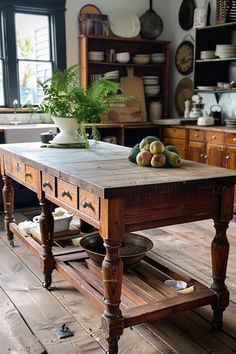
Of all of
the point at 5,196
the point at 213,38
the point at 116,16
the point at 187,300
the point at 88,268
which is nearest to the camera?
the point at 187,300

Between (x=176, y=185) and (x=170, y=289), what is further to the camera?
(x=170, y=289)

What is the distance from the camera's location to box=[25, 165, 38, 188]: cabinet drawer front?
262cm

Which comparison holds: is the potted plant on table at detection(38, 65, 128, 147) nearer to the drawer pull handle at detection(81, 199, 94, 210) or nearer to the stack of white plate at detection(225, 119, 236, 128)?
the drawer pull handle at detection(81, 199, 94, 210)

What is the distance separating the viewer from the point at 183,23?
5.71m

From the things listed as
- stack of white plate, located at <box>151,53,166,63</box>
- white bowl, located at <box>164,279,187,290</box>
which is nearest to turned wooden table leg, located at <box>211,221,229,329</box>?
white bowl, located at <box>164,279,187,290</box>

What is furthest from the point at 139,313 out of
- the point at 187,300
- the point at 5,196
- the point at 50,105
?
the point at 5,196

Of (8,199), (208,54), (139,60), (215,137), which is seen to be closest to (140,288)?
(8,199)

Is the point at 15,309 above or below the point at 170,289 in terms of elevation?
below

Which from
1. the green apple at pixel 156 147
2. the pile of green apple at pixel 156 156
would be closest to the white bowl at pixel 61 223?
the pile of green apple at pixel 156 156

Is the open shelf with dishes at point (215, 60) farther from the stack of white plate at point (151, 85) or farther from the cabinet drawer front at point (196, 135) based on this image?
the stack of white plate at point (151, 85)

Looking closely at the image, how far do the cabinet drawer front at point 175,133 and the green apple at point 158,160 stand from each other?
2.89m

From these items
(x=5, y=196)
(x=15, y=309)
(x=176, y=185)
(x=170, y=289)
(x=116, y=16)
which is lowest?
(x=15, y=309)

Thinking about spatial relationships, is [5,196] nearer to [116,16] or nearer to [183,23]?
[116,16]

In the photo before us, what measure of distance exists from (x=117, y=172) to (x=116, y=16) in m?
4.14
